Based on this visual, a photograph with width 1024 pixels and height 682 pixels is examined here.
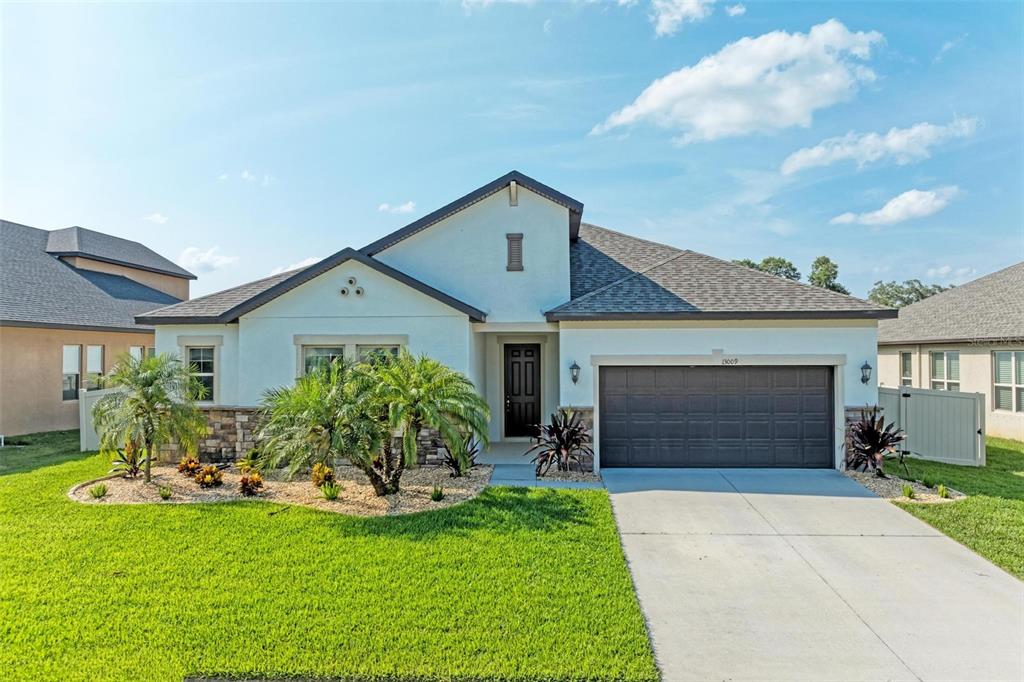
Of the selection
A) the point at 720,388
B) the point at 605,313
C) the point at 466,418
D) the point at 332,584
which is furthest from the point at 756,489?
the point at 332,584

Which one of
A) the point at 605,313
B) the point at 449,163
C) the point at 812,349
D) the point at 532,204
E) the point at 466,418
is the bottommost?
the point at 466,418

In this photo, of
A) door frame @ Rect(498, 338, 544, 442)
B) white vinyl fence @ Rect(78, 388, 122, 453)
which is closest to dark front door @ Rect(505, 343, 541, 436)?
door frame @ Rect(498, 338, 544, 442)

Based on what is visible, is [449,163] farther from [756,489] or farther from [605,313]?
[756,489]

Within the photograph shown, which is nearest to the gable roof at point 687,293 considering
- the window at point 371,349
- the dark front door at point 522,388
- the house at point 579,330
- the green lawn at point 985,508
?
the house at point 579,330

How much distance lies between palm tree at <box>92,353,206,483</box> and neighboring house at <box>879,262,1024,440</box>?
66.6 feet

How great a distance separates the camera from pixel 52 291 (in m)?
17.1

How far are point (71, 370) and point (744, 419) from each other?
19850 millimetres

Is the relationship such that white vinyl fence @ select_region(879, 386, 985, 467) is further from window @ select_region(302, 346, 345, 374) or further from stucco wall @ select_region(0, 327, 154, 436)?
stucco wall @ select_region(0, 327, 154, 436)

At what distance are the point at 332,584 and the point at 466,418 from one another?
3.94m

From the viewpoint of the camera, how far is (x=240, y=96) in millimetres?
11508

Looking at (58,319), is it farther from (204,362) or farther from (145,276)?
(145,276)

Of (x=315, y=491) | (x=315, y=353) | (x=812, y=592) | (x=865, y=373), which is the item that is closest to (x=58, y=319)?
(x=315, y=353)

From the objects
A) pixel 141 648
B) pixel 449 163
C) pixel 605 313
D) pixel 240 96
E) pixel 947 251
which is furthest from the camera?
pixel 947 251

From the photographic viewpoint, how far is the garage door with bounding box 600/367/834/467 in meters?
10.6
